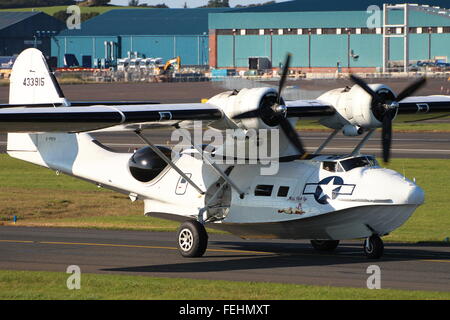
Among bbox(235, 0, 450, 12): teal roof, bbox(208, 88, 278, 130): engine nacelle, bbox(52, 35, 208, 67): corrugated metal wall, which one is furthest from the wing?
bbox(52, 35, 208, 67): corrugated metal wall

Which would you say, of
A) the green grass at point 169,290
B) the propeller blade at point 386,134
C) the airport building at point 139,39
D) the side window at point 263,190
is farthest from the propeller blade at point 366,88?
the airport building at point 139,39

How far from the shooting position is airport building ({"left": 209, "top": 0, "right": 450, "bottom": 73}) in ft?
452

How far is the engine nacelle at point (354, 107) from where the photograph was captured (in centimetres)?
2309

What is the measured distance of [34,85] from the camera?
1053 inches

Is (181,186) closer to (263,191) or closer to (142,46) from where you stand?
(263,191)

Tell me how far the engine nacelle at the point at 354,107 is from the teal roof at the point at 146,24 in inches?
5998

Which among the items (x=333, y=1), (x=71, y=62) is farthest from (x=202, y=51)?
(x=333, y=1)

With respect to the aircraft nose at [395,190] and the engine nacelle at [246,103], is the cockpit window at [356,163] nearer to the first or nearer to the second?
the aircraft nose at [395,190]

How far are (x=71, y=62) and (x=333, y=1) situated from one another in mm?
49918

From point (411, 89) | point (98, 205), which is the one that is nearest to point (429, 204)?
point (98, 205)

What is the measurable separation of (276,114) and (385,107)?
113 inches

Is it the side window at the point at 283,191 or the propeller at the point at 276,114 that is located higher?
the propeller at the point at 276,114

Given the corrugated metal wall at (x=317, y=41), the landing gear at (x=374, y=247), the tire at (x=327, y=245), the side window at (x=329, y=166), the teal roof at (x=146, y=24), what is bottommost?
the tire at (x=327, y=245)

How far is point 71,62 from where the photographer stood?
16850 centimetres
